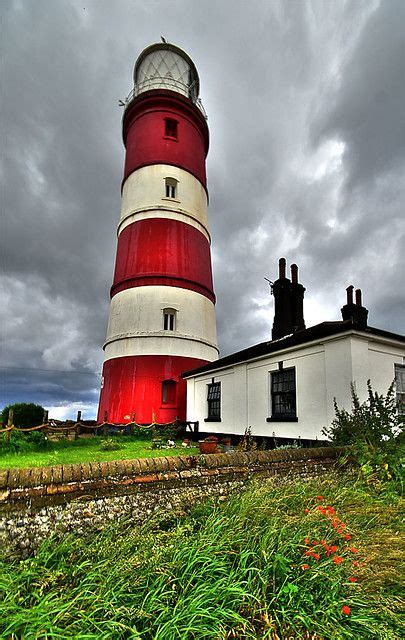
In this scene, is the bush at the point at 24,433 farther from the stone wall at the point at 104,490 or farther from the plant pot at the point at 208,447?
the stone wall at the point at 104,490

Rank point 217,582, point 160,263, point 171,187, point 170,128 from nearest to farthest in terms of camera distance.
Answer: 1. point 217,582
2. point 160,263
3. point 171,187
4. point 170,128

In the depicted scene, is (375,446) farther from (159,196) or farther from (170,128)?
(170,128)

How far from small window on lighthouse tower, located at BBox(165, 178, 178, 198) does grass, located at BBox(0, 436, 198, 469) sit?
12847 millimetres

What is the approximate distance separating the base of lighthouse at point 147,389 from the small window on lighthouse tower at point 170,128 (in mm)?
12864

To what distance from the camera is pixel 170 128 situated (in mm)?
21188

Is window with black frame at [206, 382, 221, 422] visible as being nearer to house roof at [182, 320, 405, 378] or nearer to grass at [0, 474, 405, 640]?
house roof at [182, 320, 405, 378]

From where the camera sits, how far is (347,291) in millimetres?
14133

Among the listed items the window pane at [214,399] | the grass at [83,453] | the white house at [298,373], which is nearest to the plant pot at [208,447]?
the grass at [83,453]

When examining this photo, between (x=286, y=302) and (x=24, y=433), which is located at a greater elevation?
(x=286, y=302)

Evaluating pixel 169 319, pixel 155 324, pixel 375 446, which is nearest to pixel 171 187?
pixel 169 319

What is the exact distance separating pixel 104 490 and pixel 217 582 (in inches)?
78.0

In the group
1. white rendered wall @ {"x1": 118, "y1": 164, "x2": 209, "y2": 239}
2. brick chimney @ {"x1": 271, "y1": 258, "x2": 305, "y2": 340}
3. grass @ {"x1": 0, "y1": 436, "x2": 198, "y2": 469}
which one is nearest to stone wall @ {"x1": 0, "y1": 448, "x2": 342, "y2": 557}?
grass @ {"x1": 0, "y1": 436, "x2": 198, "y2": 469}

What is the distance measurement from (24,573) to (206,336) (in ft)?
53.3

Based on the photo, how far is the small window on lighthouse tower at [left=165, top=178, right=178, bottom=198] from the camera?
20.1 meters
